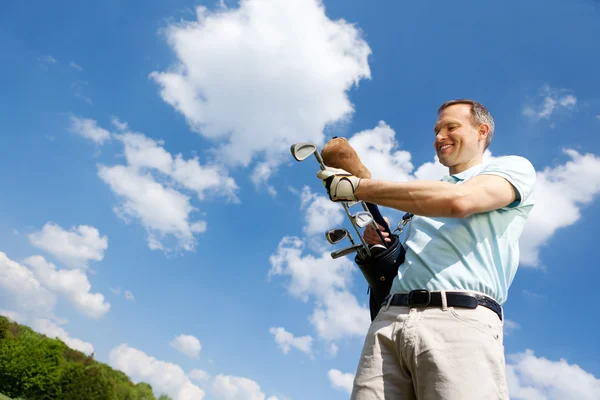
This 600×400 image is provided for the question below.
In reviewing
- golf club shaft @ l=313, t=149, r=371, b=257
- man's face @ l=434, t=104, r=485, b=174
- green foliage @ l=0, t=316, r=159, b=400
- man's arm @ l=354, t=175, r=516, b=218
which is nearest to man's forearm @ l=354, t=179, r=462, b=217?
man's arm @ l=354, t=175, r=516, b=218

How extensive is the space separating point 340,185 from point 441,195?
2.22 feet

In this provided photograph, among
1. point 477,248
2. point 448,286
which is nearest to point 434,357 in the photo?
point 448,286

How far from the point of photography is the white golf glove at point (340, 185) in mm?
3420

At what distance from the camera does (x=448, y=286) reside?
332cm

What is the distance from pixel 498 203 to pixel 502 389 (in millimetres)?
1161

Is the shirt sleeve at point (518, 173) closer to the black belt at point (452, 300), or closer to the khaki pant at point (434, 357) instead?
the black belt at point (452, 300)

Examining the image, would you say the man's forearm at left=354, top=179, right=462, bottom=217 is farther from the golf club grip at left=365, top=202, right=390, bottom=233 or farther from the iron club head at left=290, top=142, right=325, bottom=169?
the golf club grip at left=365, top=202, right=390, bottom=233

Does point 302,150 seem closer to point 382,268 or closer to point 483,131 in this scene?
point 382,268

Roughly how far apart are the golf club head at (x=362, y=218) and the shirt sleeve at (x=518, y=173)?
905 millimetres

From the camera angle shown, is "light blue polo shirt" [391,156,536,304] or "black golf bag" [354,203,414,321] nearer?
"light blue polo shirt" [391,156,536,304]

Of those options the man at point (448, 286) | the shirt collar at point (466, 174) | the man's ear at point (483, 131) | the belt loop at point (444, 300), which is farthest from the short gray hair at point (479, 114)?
the belt loop at point (444, 300)

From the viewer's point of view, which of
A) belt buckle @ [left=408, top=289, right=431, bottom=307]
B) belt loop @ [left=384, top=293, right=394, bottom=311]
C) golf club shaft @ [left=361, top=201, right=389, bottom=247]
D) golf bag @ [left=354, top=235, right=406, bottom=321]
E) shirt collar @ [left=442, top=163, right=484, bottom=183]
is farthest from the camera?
golf club shaft @ [left=361, top=201, right=389, bottom=247]

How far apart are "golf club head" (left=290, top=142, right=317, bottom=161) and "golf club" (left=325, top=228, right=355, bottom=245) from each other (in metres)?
0.78

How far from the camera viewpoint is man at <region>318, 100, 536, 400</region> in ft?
10.2
